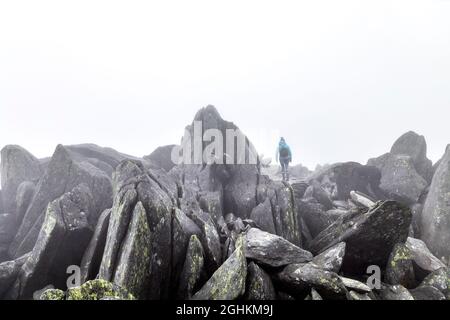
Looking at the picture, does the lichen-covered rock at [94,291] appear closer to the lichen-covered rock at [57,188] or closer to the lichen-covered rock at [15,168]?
the lichen-covered rock at [57,188]

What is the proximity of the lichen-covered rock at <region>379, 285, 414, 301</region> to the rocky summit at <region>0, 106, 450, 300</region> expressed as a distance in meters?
0.07

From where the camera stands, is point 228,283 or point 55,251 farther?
point 55,251

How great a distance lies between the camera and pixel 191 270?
1966cm

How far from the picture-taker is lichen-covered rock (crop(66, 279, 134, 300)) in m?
12.7

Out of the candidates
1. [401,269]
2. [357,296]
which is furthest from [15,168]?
[401,269]

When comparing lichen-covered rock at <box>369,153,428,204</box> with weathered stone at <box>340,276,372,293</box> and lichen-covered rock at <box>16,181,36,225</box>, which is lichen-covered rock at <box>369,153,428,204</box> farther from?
lichen-covered rock at <box>16,181,36,225</box>

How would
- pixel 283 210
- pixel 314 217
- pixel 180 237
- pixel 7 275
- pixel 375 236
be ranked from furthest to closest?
pixel 314 217
pixel 283 210
pixel 375 236
pixel 180 237
pixel 7 275

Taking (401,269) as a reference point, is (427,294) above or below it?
below

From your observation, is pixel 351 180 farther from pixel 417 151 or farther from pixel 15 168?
pixel 15 168

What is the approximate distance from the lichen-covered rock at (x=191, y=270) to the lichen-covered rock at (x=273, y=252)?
3.40 metres

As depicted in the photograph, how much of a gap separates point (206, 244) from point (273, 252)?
4.84 metres

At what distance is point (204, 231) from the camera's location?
22.5 m

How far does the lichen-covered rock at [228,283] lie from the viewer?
1683cm
